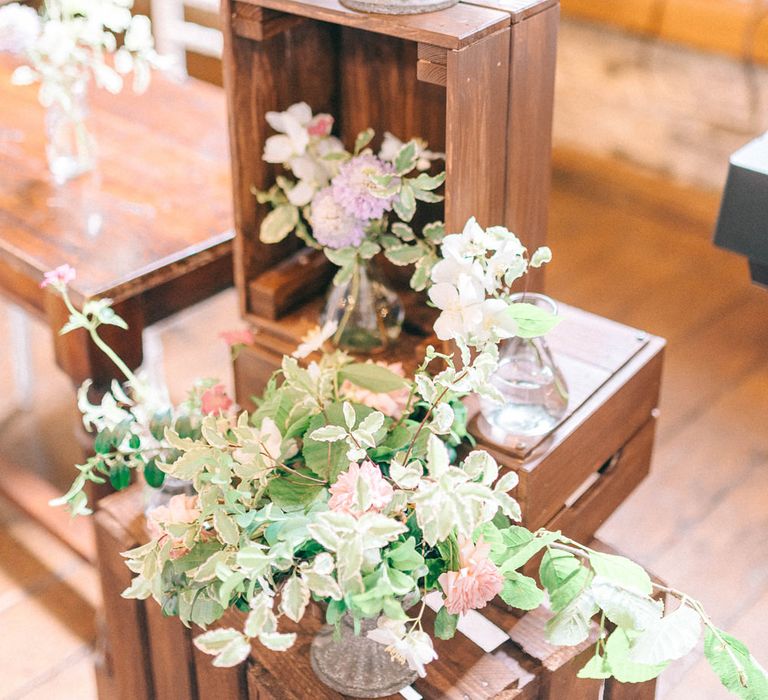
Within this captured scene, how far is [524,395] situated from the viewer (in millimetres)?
1355

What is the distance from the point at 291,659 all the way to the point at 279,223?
23.7 inches

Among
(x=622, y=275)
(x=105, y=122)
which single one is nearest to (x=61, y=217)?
(x=105, y=122)

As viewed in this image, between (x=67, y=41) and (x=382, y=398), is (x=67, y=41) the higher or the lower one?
the higher one

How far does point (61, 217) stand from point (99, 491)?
499 millimetres

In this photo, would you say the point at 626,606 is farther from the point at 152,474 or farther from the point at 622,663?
the point at 152,474

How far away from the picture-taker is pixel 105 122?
233 cm

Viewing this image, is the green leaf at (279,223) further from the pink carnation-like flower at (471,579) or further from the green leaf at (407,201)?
the pink carnation-like flower at (471,579)

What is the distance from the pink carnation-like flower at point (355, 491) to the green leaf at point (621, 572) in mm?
214

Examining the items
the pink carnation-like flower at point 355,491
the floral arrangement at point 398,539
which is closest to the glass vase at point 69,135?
the floral arrangement at point 398,539

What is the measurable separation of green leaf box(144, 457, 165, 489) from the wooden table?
47 centimetres

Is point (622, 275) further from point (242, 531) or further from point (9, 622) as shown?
point (242, 531)

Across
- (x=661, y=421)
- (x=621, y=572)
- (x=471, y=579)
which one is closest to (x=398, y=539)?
(x=471, y=579)

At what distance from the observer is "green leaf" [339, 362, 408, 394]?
128 centimetres

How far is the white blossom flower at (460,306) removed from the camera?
40.2 inches
